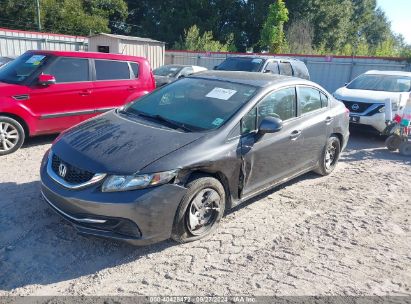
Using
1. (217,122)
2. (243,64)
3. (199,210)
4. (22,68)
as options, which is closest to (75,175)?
(199,210)

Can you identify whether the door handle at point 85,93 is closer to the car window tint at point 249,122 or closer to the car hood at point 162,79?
the car window tint at point 249,122

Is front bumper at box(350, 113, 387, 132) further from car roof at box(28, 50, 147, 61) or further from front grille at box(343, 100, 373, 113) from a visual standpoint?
car roof at box(28, 50, 147, 61)

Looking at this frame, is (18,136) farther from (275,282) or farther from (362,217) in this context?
(362,217)

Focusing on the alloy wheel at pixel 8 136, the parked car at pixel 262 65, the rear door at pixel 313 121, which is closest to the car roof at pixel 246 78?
the rear door at pixel 313 121

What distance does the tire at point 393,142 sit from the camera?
755 centimetres

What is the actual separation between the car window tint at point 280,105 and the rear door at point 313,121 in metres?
0.17

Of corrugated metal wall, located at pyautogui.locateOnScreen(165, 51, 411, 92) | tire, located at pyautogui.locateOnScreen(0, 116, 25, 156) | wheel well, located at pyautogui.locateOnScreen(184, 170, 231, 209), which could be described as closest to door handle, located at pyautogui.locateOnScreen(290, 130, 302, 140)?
wheel well, located at pyautogui.locateOnScreen(184, 170, 231, 209)

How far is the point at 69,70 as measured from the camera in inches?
255

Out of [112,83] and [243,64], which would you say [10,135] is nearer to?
[112,83]

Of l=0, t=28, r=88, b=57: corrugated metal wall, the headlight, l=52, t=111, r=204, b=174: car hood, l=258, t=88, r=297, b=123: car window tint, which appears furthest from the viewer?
l=0, t=28, r=88, b=57: corrugated metal wall

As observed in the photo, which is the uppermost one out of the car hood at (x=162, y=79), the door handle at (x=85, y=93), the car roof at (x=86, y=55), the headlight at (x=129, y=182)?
the car roof at (x=86, y=55)

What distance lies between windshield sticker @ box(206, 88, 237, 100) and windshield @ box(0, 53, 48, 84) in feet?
11.8

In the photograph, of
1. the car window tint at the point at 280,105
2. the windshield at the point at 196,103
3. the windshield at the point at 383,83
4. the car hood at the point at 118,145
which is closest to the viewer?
the car hood at the point at 118,145

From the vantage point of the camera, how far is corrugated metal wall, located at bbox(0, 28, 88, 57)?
16614mm
